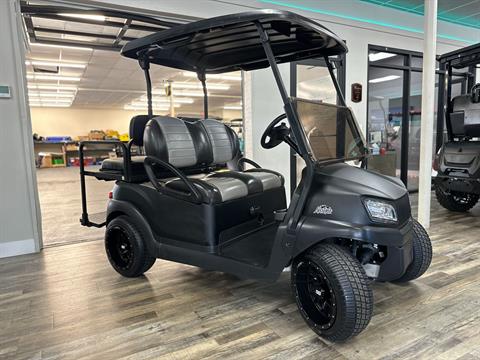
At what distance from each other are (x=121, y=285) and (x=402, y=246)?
6.55ft

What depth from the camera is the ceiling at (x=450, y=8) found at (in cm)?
511

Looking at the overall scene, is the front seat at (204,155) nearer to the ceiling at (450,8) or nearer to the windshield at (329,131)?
the windshield at (329,131)

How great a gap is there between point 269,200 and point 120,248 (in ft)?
4.24

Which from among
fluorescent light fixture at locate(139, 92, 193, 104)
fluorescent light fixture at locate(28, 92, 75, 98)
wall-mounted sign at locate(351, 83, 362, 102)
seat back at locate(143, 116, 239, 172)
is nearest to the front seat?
seat back at locate(143, 116, 239, 172)

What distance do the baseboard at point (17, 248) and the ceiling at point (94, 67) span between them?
2341 millimetres

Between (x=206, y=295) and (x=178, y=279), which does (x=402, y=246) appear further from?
(x=178, y=279)

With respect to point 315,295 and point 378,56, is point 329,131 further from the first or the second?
point 378,56

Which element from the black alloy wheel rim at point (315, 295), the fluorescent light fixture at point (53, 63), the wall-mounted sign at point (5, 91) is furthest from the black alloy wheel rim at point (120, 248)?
the fluorescent light fixture at point (53, 63)

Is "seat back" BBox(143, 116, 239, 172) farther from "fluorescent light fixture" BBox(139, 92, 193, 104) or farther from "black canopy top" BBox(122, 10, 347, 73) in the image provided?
"fluorescent light fixture" BBox(139, 92, 193, 104)

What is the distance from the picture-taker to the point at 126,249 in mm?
2643

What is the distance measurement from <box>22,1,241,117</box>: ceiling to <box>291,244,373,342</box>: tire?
3.25 meters

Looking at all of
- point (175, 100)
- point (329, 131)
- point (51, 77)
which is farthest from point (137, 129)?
point (175, 100)

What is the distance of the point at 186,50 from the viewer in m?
2.58

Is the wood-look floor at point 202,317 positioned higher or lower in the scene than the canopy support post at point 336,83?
lower
